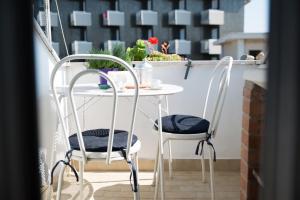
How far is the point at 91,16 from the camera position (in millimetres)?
8781

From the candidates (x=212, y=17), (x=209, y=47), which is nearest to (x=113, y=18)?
(x=209, y=47)

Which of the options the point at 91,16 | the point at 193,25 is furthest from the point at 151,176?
the point at 193,25

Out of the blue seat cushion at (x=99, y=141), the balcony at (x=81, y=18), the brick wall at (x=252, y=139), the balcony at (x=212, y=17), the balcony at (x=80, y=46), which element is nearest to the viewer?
the brick wall at (x=252, y=139)

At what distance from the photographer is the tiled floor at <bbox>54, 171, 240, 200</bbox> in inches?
79.4

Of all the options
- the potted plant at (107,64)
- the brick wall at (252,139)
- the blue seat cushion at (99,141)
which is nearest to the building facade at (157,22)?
the potted plant at (107,64)

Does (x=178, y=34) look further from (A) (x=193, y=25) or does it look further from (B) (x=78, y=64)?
(B) (x=78, y=64)

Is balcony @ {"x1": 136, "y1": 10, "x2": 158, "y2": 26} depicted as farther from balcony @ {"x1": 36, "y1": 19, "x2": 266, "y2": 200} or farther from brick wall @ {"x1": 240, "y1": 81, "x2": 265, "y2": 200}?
brick wall @ {"x1": 240, "y1": 81, "x2": 265, "y2": 200}

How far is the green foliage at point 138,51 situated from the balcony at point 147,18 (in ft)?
23.1

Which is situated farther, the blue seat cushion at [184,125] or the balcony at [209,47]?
the balcony at [209,47]

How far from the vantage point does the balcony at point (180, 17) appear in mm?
9273

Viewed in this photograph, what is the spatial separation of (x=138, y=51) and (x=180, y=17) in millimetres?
7545

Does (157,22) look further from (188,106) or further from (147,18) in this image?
(188,106)

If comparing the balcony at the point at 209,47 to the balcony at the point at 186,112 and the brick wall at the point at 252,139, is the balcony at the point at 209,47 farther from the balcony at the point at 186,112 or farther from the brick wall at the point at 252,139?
the brick wall at the point at 252,139
